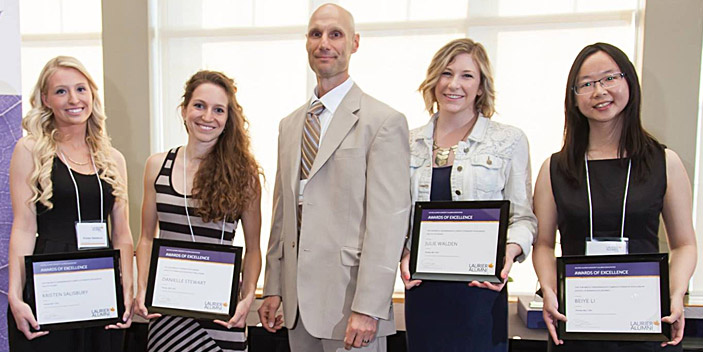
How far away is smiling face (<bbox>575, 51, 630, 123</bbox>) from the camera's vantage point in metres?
1.74

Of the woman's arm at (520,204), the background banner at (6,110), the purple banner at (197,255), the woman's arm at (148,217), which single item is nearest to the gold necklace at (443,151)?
the woman's arm at (520,204)

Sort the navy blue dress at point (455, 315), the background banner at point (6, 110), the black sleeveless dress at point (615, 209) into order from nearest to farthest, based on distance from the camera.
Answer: the black sleeveless dress at point (615, 209) < the navy blue dress at point (455, 315) < the background banner at point (6, 110)

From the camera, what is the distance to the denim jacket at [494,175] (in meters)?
→ 1.88

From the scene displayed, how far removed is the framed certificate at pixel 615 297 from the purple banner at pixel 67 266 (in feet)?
5.73

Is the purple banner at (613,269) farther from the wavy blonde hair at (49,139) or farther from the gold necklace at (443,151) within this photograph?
the wavy blonde hair at (49,139)

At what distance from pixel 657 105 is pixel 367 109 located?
2.35 m

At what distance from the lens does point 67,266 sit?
1914 millimetres

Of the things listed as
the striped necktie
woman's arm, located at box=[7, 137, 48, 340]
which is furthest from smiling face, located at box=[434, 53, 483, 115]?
woman's arm, located at box=[7, 137, 48, 340]

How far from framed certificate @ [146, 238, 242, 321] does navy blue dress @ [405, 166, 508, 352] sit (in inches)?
27.7

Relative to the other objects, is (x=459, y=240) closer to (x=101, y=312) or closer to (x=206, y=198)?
(x=206, y=198)

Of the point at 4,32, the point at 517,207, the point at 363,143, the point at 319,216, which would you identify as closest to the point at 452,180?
the point at 517,207

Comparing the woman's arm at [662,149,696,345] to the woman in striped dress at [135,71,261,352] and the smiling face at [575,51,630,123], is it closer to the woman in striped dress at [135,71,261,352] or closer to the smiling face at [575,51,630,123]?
the smiling face at [575,51,630,123]

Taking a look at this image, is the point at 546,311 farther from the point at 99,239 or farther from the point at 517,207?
the point at 99,239

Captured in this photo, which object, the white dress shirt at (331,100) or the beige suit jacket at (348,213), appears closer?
the beige suit jacket at (348,213)
